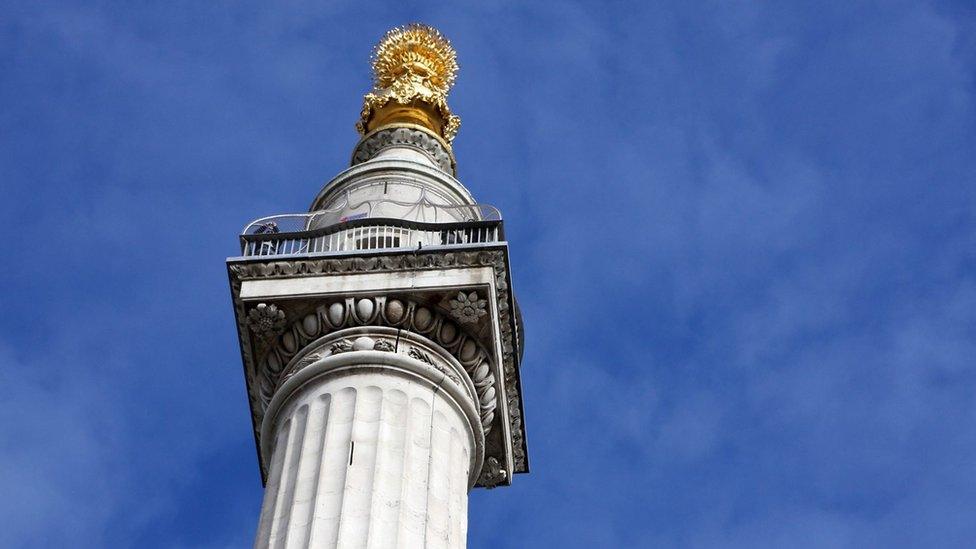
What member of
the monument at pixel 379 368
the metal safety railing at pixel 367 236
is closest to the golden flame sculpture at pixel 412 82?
the monument at pixel 379 368

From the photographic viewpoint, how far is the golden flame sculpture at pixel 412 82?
36.8 metres

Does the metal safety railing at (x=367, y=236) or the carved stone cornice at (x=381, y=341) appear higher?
the metal safety railing at (x=367, y=236)

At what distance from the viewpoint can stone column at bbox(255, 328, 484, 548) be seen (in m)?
23.7

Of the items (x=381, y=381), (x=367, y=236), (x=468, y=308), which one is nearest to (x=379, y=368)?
(x=381, y=381)

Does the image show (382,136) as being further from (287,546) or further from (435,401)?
(287,546)

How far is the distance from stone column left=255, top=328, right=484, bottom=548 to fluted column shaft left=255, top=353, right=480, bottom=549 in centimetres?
2

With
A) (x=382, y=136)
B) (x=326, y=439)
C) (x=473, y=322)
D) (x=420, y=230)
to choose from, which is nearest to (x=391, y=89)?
(x=382, y=136)

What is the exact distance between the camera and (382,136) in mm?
35844

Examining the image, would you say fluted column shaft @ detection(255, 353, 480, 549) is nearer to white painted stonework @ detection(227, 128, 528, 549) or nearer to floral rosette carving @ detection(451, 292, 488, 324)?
white painted stonework @ detection(227, 128, 528, 549)

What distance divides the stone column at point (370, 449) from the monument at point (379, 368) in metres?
0.02

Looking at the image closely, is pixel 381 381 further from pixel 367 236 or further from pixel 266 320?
pixel 367 236

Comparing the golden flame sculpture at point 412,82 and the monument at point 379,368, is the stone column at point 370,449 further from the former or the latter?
the golden flame sculpture at point 412,82

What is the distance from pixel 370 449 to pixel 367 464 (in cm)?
32

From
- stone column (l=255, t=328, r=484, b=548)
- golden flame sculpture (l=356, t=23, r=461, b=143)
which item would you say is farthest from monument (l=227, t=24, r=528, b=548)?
golden flame sculpture (l=356, t=23, r=461, b=143)
